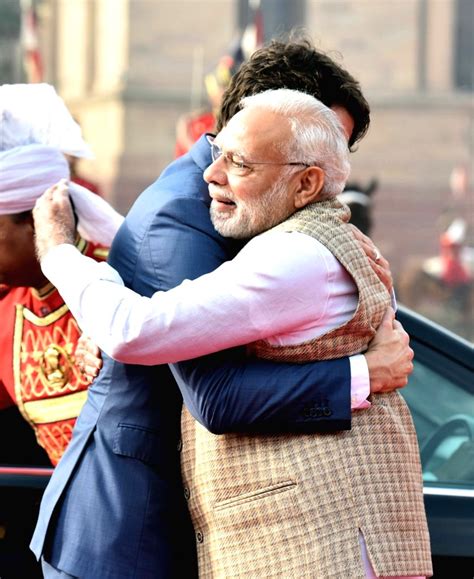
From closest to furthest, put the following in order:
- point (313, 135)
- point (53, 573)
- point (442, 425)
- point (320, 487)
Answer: point (320, 487) < point (313, 135) < point (53, 573) < point (442, 425)

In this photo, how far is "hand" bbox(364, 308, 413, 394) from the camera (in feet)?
8.84

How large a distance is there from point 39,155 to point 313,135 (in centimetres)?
95

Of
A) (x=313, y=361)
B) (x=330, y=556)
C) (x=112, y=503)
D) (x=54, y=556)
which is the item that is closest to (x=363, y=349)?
(x=313, y=361)

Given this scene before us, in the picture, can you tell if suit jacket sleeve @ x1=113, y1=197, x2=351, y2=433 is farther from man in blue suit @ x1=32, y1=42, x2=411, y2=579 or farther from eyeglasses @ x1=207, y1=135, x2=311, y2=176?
eyeglasses @ x1=207, y1=135, x2=311, y2=176

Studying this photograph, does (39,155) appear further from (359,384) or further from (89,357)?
(359,384)

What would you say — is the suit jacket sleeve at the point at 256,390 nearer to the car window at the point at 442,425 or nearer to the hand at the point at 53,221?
the hand at the point at 53,221

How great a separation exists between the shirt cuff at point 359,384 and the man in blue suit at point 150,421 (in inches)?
0.6

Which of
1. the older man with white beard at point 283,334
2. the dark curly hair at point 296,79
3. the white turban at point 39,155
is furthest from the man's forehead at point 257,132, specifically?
the white turban at point 39,155

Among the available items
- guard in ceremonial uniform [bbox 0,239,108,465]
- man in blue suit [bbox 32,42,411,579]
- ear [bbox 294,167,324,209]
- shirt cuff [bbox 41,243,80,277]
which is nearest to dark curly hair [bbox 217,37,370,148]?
man in blue suit [bbox 32,42,411,579]

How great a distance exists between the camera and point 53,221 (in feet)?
9.52

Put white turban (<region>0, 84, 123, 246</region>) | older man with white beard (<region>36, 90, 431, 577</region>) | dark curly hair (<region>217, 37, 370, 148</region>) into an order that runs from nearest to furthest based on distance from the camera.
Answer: older man with white beard (<region>36, 90, 431, 577</region>), dark curly hair (<region>217, 37, 370, 148</region>), white turban (<region>0, 84, 123, 246</region>)

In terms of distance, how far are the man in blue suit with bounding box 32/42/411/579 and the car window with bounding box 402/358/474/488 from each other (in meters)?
0.96

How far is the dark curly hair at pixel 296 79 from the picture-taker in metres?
3.08

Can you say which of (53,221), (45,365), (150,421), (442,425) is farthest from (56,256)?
(442,425)
